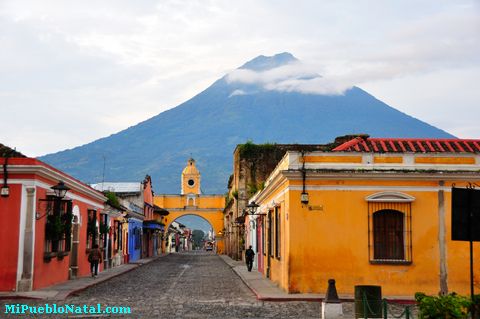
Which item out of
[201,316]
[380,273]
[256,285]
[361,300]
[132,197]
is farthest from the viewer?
[132,197]

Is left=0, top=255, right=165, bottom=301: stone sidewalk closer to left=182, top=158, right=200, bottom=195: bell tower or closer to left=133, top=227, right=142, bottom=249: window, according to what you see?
left=133, top=227, right=142, bottom=249: window

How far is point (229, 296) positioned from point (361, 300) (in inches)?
254

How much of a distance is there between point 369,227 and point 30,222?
9499mm

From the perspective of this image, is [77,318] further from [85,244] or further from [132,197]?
[132,197]

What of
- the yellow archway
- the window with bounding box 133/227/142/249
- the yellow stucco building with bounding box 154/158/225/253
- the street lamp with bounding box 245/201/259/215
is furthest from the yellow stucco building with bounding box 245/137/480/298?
the yellow stucco building with bounding box 154/158/225/253

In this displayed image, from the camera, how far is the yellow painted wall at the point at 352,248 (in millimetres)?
18266

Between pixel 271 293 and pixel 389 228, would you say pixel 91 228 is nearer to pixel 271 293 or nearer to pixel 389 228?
pixel 271 293

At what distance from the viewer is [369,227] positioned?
18469 mm

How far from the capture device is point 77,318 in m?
13.0

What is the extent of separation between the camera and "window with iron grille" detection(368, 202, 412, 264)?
18.4m

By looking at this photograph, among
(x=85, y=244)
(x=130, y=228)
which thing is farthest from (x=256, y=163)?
(x=85, y=244)


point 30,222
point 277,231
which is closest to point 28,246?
point 30,222

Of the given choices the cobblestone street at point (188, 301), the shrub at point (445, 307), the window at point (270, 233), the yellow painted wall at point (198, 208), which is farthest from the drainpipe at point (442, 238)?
the yellow painted wall at point (198, 208)

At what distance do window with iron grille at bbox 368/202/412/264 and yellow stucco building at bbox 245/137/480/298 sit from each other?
1.1 inches
